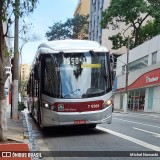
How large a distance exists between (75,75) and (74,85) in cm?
35

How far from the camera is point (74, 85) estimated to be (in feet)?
44.4

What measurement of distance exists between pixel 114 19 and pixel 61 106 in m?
46.6

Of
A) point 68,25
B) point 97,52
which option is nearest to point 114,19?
point 68,25

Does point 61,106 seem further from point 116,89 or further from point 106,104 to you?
point 116,89

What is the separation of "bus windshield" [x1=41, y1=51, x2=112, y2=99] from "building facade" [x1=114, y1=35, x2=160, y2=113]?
2792 cm

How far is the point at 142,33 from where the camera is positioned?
60000 mm

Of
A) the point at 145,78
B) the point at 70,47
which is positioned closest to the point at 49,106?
the point at 70,47

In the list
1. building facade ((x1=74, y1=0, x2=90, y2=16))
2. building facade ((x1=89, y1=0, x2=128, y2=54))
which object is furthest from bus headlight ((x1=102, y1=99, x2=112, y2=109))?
building facade ((x1=74, y1=0, x2=90, y2=16))

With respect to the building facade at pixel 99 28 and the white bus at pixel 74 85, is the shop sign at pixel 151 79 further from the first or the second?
the white bus at pixel 74 85

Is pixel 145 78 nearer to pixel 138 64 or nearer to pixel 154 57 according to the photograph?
pixel 154 57

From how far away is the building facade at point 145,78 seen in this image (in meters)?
42.7

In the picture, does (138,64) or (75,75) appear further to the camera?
(138,64)

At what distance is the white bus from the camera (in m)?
13.3

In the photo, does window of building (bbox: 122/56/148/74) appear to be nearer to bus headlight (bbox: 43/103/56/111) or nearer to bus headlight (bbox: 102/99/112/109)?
bus headlight (bbox: 102/99/112/109)
